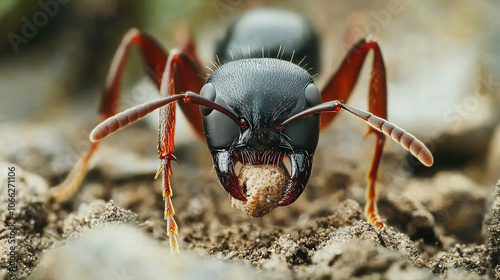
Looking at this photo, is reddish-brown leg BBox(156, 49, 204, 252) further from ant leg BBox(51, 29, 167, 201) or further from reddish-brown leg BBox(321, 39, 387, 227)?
reddish-brown leg BBox(321, 39, 387, 227)

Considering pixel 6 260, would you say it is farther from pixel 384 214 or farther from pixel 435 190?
pixel 435 190

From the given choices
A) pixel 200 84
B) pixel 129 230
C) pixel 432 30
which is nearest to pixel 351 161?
pixel 200 84

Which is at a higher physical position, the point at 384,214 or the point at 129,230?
the point at 384,214

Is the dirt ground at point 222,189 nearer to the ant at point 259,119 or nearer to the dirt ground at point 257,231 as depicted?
the dirt ground at point 257,231

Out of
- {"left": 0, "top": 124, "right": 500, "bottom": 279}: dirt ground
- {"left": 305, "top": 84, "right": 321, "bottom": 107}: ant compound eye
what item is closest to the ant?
{"left": 305, "top": 84, "right": 321, "bottom": 107}: ant compound eye

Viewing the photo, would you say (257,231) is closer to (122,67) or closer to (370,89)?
(370,89)
